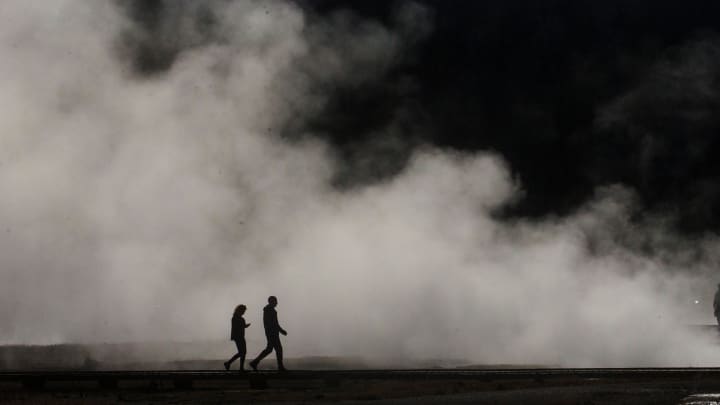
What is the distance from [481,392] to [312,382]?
167 inches

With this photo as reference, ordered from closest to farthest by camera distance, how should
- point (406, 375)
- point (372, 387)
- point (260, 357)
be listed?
1. point (372, 387)
2. point (406, 375)
3. point (260, 357)

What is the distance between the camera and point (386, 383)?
18.1 metres

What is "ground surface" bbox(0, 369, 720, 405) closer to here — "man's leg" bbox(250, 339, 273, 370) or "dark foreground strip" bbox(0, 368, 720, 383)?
"dark foreground strip" bbox(0, 368, 720, 383)

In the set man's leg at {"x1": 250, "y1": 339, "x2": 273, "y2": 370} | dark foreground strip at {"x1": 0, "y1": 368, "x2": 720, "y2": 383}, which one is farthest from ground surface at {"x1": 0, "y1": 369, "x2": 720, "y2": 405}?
man's leg at {"x1": 250, "y1": 339, "x2": 273, "y2": 370}

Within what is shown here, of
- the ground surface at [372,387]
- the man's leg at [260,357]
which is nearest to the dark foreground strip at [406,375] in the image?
the ground surface at [372,387]

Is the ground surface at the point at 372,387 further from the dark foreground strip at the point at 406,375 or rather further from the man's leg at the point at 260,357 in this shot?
the man's leg at the point at 260,357

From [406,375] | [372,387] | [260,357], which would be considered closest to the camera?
[372,387]

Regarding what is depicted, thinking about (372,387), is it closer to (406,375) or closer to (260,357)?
(406,375)

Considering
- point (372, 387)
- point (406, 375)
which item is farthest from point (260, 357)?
point (372, 387)

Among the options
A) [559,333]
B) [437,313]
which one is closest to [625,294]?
[559,333]

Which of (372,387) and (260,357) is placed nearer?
(372,387)

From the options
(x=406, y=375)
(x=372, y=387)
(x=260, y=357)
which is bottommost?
(x=372, y=387)

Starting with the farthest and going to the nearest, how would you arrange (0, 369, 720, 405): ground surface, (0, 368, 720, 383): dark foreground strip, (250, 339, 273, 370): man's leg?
(250, 339, 273, 370): man's leg < (0, 368, 720, 383): dark foreground strip < (0, 369, 720, 405): ground surface

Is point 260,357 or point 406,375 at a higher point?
point 260,357
